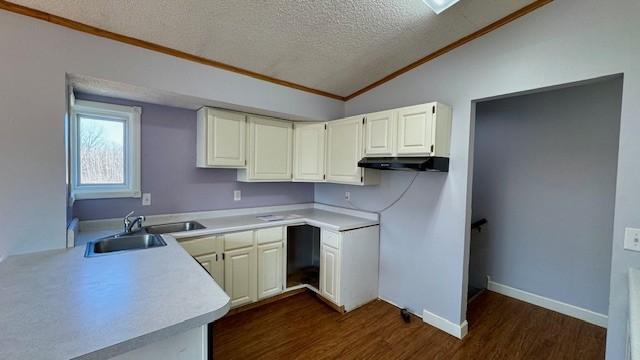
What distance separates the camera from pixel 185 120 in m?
2.72

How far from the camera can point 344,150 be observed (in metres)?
2.92

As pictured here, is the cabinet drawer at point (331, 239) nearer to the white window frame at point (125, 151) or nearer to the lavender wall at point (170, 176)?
the lavender wall at point (170, 176)

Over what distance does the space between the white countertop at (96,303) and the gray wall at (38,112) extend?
221mm

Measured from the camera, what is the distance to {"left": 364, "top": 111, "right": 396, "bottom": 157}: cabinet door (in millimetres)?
2461

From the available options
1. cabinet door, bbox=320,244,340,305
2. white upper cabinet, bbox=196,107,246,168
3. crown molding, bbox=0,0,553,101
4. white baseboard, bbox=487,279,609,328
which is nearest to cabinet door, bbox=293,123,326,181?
crown molding, bbox=0,0,553,101

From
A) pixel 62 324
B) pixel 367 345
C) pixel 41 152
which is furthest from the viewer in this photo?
pixel 367 345

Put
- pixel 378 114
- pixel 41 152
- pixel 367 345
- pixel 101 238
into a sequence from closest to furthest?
1. pixel 41 152
2. pixel 101 238
3. pixel 367 345
4. pixel 378 114

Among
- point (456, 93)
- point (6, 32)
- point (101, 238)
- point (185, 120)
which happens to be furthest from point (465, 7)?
point (101, 238)

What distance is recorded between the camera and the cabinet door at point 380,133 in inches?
96.9

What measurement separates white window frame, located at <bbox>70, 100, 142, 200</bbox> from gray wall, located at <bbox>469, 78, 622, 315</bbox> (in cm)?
381

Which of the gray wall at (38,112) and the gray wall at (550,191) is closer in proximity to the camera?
the gray wall at (38,112)

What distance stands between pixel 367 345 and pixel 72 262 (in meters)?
2.15

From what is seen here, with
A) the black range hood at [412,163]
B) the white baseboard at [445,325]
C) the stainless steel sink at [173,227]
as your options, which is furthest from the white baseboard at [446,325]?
the stainless steel sink at [173,227]

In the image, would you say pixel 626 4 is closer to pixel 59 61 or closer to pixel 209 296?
pixel 209 296
